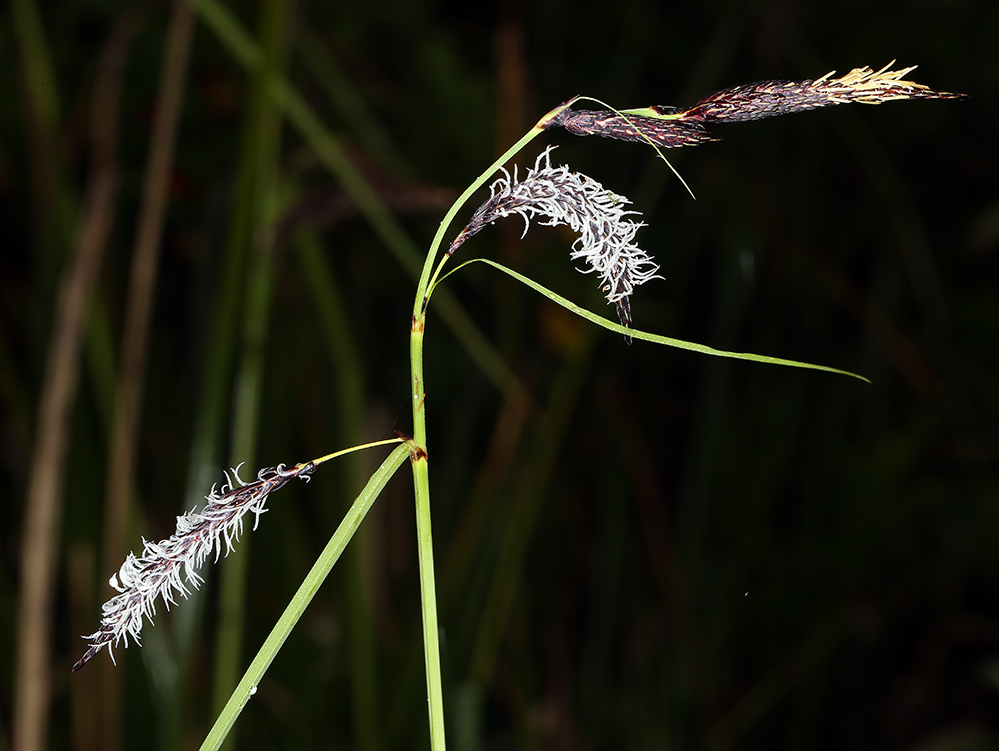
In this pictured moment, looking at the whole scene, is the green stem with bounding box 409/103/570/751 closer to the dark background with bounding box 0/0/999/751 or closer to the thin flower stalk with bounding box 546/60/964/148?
the thin flower stalk with bounding box 546/60/964/148

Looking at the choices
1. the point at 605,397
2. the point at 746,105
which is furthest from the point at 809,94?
the point at 605,397

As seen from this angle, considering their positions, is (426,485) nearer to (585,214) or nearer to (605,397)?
(585,214)

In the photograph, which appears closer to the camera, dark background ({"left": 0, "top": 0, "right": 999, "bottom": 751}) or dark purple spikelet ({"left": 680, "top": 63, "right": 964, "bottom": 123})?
dark purple spikelet ({"left": 680, "top": 63, "right": 964, "bottom": 123})

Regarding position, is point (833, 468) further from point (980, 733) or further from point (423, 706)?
point (423, 706)

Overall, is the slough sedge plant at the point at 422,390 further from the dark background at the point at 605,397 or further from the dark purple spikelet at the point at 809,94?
the dark background at the point at 605,397

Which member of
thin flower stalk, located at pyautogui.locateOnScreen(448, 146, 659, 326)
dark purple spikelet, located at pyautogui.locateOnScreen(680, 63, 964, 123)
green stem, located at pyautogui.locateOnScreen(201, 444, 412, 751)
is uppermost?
dark purple spikelet, located at pyautogui.locateOnScreen(680, 63, 964, 123)

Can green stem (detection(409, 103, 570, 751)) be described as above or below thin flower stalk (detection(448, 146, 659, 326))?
below

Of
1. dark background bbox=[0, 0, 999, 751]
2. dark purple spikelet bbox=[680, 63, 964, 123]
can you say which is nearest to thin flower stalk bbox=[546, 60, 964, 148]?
dark purple spikelet bbox=[680, 63, 964, 123]
